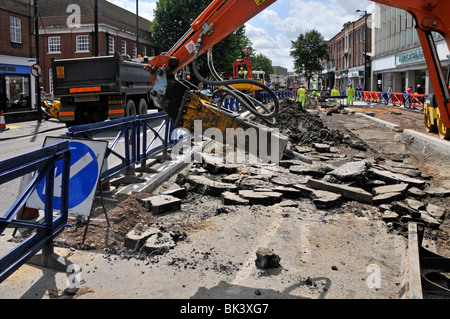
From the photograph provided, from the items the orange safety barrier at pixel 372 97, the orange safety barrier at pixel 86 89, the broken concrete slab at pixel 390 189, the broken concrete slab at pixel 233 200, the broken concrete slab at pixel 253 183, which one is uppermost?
the orange safety barrier at pixel 372 97

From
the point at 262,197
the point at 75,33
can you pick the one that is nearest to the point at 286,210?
the point at 262,197

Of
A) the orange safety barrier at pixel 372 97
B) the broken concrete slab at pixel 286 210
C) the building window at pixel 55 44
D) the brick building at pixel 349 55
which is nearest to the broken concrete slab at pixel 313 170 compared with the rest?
the broken concrete slab at pixel 286 210

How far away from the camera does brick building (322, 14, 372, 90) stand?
61.8 m

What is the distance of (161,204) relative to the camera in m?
5.98

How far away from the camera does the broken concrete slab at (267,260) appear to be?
4172 mm

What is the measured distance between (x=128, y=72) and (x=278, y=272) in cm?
1287

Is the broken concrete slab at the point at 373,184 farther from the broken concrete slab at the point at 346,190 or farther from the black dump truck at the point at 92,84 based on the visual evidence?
the black dump truck at the point at 92,84

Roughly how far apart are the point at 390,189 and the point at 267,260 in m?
3.68

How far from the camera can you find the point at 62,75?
1479cm

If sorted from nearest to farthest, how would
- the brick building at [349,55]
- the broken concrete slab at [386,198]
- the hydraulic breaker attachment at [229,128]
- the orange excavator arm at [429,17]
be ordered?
the hydraulic breaker attachment at [229,128] < the orange excavator arm at [429,17] < the broken concrete slab at [386,198] < the brick building at [349,55]

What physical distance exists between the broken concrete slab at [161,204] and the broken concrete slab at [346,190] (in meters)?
2.39

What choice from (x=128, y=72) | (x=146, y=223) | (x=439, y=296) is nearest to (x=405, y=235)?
(x=439, y=296)

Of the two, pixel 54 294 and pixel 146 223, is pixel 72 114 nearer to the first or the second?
pixel 146 223

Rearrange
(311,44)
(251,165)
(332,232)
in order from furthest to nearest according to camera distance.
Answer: (311,44)
(251,165)
(332,232)
